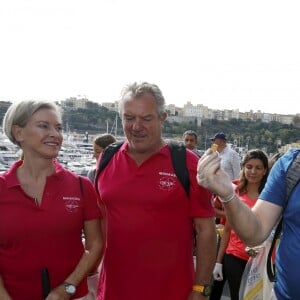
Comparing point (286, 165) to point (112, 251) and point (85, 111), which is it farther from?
point (85, 111)

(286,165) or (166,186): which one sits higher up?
(286,165)

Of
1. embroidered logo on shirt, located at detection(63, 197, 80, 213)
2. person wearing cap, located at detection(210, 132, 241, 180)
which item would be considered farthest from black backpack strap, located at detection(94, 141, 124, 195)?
person wearing cap, located at detection(210, 132, 241, 180)

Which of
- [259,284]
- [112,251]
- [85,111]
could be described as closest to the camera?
[112,251]

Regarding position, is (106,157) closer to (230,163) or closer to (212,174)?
(212,174)

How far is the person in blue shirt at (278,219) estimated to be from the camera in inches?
76.4

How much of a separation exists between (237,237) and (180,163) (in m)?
1.86

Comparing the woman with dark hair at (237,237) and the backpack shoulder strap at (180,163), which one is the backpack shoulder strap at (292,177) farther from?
the woman with dark hair at (237,237)

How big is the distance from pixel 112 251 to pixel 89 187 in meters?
0.42

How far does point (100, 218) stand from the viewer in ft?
8.59

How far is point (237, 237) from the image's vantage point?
13.1 feet

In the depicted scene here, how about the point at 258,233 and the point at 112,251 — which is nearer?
the point at 258,233

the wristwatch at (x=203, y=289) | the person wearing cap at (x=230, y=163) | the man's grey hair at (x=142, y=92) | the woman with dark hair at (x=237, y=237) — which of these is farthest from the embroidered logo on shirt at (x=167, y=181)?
the person wearing cap at (x=230, y=163)

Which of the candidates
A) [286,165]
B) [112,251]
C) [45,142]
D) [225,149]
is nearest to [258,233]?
[286,165]

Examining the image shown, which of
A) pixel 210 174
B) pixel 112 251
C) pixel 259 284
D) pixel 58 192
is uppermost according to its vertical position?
pixel 210 174
